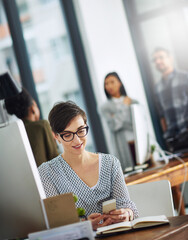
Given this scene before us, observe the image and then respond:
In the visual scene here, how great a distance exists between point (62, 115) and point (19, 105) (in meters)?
1.16

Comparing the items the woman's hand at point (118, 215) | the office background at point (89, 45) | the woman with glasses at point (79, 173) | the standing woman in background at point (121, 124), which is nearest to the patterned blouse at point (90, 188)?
the woman with glasses at point (79, 173)

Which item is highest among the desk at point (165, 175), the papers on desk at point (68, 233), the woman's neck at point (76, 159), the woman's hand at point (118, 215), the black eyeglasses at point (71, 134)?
the black eyeglasses at point (71, 134)

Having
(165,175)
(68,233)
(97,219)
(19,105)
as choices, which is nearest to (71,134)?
(97,219)

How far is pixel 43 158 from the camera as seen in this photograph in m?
2.89

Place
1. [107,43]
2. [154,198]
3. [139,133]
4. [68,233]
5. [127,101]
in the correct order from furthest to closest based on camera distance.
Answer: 1. [107,43]
2. [127,101]
3. [139,133]
4. [154,198]
5. [68,233]

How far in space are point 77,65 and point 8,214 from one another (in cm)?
412

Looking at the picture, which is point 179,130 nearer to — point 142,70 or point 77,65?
point 142,70

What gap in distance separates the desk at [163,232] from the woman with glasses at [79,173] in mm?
395

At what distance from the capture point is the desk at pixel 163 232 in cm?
135

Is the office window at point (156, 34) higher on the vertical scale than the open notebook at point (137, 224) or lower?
higher

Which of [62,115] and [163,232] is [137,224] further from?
[62,115]

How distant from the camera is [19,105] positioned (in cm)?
302

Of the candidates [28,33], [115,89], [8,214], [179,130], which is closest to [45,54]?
[28,33]

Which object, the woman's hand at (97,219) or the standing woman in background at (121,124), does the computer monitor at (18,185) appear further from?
the standing woman in background at (121,124)
